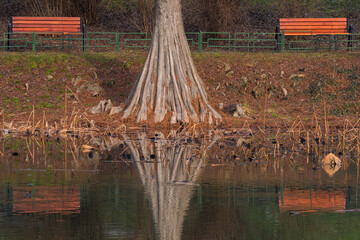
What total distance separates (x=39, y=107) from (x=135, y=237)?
1307 centimetres

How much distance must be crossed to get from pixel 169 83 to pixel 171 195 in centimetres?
900

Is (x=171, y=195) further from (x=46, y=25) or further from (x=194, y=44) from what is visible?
(x=194, y=44)

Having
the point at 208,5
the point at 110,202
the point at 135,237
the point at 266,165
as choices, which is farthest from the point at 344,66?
the point at 135,237

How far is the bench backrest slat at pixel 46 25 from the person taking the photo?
76.6ft

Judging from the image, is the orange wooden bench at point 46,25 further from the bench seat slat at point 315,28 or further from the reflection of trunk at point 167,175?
the reflection of trunk at point 167,175

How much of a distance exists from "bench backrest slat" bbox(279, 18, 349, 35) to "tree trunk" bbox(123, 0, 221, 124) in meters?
7.42

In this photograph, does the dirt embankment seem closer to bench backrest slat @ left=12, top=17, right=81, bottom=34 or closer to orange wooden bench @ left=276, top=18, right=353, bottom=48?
orange wooden bench @ left=276, top=18, right=353, bottom=48

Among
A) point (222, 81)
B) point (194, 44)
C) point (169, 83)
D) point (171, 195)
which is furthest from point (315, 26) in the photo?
point (171, 195)

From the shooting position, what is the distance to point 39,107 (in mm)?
18688

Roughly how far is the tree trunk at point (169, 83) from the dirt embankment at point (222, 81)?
135cm

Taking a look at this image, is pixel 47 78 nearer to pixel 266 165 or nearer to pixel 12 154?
pixel 12 154

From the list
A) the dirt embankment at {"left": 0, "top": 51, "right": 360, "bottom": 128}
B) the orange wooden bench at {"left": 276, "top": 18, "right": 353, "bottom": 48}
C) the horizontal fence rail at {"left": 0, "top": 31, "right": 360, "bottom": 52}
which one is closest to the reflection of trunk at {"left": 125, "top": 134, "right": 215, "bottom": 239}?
the dirt embankment at {"left": 0, "top": 51, "right": 360, "bottom": 128}

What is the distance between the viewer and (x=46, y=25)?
77.4 feet

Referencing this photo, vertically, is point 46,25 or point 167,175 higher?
point 46,25
